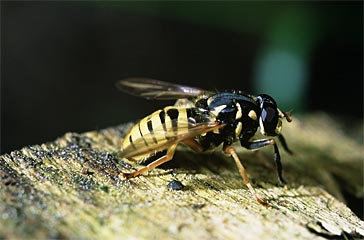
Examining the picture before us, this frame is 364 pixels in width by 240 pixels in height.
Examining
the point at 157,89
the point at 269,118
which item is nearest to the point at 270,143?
the point at 269,118

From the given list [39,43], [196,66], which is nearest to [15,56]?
[39,43]

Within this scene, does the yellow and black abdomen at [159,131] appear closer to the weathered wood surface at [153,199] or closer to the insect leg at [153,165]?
the insect leg at [153,165]

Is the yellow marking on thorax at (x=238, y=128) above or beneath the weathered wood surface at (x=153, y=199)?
above

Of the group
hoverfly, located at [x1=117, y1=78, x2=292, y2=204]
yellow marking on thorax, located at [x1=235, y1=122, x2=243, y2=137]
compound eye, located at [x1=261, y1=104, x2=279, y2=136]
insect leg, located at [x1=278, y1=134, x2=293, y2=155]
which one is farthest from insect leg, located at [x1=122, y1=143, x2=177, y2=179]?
insect leg, located at [x1=278, y1=134, x2=293, y2=155]

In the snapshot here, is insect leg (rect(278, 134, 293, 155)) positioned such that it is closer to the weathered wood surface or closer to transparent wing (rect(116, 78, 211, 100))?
the weathered wood surface

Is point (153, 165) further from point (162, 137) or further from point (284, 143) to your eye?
point (284, 143)

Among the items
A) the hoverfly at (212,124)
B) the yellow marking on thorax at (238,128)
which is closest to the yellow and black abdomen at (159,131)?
the hoverfly at (212,124)
